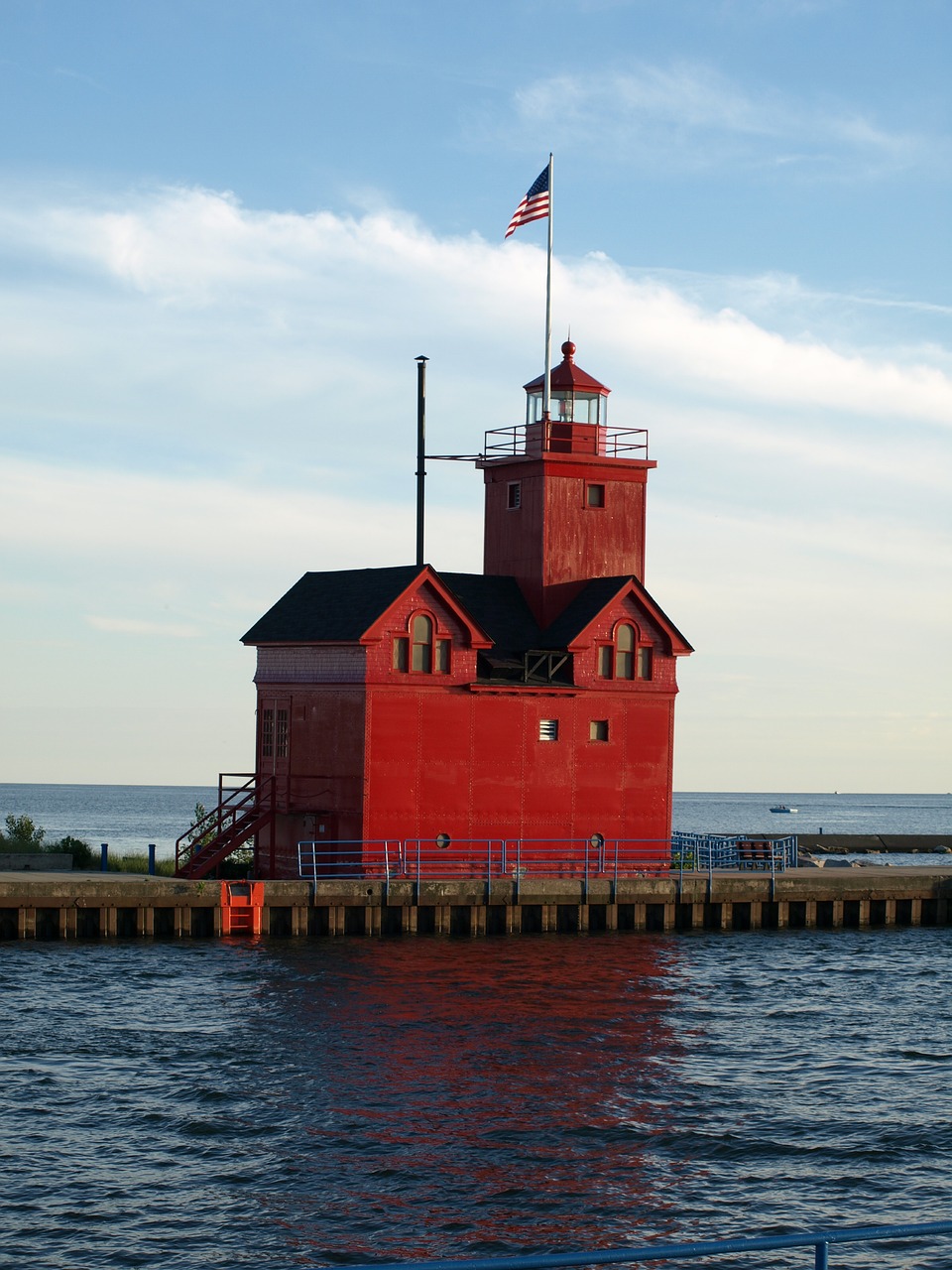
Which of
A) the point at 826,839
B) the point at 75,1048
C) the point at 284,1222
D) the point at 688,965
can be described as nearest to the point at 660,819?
the point at 688,965

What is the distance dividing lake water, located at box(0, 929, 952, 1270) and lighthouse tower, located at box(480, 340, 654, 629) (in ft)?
43.4

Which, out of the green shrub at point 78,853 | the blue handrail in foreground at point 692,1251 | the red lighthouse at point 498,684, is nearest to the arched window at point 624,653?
the red lighthouse at point 498,684

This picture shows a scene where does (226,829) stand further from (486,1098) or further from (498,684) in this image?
(486,1098)

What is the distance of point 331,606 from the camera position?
46469 millimetres

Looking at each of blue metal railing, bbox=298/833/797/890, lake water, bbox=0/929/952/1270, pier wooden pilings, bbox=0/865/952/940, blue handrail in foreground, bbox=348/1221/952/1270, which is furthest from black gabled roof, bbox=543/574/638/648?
blue handrail in foreground, bbox=348/1221/952/1270

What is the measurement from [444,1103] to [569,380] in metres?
28.8

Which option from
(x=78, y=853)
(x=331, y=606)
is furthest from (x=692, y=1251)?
(x=78, y=853)

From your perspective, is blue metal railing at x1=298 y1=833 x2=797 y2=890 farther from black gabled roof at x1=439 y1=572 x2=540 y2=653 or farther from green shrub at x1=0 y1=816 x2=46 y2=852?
green shrub at x1=0 y1=816 x2=46 y2=852

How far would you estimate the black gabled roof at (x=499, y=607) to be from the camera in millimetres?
47625

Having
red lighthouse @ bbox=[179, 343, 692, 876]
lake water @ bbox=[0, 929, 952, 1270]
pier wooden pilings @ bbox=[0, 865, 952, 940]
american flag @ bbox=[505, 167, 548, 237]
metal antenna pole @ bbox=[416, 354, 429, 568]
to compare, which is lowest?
lake water @ bbox=[0, 929, 952, 1270]

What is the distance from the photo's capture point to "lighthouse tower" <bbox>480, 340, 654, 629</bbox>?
48.9 meters

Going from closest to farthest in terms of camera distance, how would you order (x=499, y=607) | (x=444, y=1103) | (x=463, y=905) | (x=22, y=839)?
(x=444, y=1103) < (x=463, y=905) < (x=499, y=607) < (x=22, y=839)

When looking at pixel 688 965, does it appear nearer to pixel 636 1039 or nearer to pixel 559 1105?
pixel 636 1039

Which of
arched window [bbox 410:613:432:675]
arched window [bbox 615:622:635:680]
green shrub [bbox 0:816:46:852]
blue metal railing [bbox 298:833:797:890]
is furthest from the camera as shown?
green shrub [bbox 0:816:46:852]
